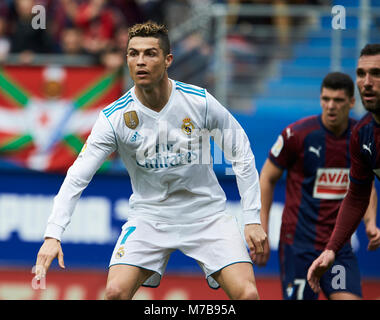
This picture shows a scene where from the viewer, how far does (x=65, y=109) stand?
33.9 ft

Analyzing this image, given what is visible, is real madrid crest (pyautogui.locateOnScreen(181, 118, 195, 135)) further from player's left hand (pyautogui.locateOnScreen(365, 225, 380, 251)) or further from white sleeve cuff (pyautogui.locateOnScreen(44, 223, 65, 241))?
player's left hand (pyautogui.locateOnScreen(365, 225, 380, 251))

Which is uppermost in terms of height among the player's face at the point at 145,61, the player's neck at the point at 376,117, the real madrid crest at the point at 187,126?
the player's face at the point at 145,61

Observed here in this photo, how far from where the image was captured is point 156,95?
5.43m

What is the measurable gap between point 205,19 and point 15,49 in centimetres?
286

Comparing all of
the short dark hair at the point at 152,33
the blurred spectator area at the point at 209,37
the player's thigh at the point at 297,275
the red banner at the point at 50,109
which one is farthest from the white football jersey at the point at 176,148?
the blurred spectator area at the point at 209,37

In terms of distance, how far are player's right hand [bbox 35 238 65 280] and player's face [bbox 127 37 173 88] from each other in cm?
130

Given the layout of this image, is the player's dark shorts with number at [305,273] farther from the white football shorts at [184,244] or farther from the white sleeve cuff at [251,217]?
the white sleeve cuff at [251,217]

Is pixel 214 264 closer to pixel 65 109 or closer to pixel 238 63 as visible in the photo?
pixel 65 109

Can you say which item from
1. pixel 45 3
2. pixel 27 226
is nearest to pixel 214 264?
pixel 27 226

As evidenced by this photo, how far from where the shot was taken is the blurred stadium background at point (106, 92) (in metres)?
10.1

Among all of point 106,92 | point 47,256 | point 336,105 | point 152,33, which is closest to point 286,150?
point 336,105

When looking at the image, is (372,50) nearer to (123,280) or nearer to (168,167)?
(168,167)

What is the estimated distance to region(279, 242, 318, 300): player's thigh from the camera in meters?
6.54

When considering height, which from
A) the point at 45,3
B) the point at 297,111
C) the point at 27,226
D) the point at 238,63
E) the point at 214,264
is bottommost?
the point at 27,226
